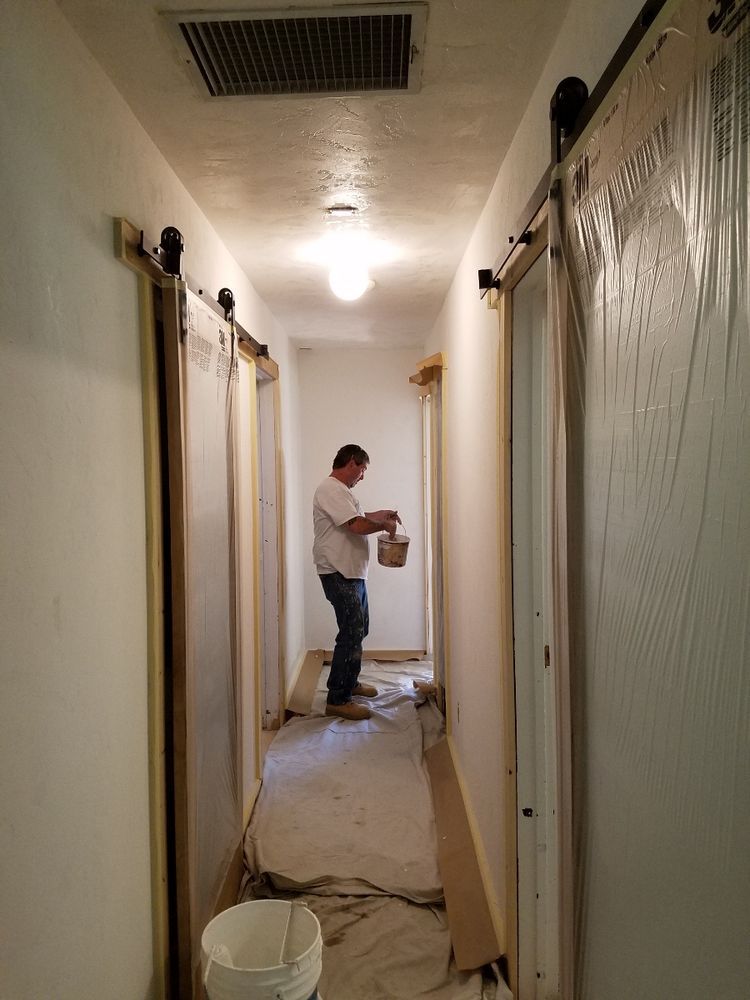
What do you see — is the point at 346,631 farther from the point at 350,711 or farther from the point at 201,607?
the point at 201,607

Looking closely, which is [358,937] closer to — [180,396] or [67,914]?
[67,914]

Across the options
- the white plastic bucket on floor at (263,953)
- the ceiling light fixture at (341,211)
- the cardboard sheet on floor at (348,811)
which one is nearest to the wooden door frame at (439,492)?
the cardboard sheet on floor at (348,811)

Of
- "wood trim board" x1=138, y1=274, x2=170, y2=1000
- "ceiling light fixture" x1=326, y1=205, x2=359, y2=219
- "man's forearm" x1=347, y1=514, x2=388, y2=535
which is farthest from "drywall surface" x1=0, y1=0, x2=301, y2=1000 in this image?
"man's forearm" x1=347, y1=514, x2=388, y2=535

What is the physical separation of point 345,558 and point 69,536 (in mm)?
2700

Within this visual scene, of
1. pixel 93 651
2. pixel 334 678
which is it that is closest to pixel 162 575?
pixel 93 651

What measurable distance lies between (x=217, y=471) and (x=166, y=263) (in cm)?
67

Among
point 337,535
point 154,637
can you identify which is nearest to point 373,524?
point 337,535

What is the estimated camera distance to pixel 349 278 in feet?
8.82

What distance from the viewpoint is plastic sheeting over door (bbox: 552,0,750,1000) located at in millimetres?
594

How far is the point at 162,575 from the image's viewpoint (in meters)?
1.64

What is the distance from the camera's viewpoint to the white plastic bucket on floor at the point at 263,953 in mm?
1462

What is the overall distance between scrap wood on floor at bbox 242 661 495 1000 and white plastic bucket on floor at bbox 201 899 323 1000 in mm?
311

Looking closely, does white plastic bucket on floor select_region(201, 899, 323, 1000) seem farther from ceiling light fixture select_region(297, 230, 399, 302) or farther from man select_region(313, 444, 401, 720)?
ceiling light fixture select_region(297, 230, 399, 302)

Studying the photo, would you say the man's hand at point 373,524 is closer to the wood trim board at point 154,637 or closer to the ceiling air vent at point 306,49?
the wood trim board at point 154,637
